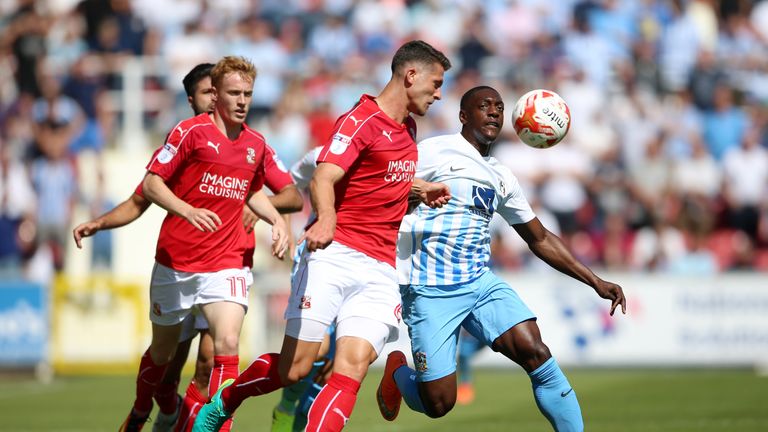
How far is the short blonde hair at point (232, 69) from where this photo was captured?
9.01 m

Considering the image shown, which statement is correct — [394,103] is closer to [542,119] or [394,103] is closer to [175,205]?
[542,119]

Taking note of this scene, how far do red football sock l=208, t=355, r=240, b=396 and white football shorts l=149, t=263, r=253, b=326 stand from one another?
48cm

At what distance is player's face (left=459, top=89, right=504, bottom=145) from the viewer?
931cm

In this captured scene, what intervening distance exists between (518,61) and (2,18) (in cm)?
1031

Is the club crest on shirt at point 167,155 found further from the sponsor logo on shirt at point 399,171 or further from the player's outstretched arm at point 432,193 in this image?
the player's outstretched arm at point 432,193

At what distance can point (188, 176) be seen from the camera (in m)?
9.08

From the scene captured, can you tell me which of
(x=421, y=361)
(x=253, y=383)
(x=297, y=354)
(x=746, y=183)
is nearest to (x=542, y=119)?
(x=421, y=361)

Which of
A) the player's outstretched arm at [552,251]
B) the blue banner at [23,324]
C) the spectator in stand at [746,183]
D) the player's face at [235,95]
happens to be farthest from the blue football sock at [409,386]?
the spectator in stand at [746,183]

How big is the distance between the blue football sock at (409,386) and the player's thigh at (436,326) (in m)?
0.16

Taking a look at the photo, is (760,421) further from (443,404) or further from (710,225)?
(710,225)

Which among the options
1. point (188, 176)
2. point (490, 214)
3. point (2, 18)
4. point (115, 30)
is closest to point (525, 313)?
point (490, 214)

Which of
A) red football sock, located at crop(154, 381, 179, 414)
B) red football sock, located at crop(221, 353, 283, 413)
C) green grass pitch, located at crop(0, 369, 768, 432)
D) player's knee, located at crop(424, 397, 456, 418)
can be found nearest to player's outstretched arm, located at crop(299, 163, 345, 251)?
red football sock, located at crop(221, 353, 283, 413)

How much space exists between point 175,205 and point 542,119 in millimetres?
2895

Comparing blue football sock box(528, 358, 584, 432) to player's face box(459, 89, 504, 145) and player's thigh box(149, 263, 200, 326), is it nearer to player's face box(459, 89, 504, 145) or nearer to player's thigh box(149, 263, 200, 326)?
player's face box(459, 89, 504, 145)
